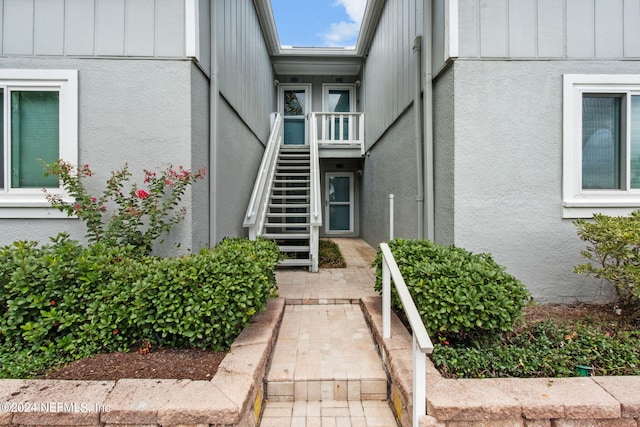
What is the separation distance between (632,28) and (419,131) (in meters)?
2.47

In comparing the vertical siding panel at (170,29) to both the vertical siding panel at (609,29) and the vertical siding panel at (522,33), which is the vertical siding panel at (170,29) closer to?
the vertical siding panel at (522,33)

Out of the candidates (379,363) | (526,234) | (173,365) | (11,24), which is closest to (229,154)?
(11,24)

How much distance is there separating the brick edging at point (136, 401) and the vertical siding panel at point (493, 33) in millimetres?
3941

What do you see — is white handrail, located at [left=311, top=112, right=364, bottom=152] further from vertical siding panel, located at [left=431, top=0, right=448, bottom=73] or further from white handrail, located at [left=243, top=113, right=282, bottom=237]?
vertical siding panel, located at [left=431, top=0, right=448, bottom=73]

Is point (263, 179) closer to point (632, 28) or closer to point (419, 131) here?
point (419, 131)

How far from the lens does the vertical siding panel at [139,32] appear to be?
3.29 m

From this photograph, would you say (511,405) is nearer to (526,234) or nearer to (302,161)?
(526,234)

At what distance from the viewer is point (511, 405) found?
167cm

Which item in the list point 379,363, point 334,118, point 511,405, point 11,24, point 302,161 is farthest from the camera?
point 334,118

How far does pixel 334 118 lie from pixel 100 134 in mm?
6866

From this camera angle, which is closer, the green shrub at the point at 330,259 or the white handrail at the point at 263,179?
the white handrail at the point at 263,179

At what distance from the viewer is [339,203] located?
9.94 m

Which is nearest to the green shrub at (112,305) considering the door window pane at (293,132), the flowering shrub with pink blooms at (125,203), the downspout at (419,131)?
the flowering shrub with pink blooms at (125,203)

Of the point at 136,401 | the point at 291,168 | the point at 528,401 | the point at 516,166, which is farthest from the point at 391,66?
the point at 136,401
